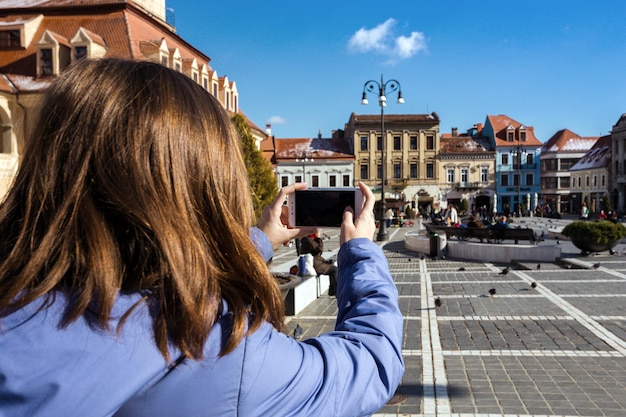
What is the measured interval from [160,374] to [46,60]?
2700cm

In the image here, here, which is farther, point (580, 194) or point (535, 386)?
point (580, 194)

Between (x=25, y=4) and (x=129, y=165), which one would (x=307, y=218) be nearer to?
(x=129, y=165)

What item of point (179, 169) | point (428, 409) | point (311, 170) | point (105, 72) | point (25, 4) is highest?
point (25, 4)

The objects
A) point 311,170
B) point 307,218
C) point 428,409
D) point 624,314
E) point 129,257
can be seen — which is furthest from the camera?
point 311,170

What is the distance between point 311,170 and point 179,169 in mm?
53572

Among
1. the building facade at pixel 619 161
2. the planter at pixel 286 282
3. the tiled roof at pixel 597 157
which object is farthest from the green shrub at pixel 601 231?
the tiled roof at pixel 597 157

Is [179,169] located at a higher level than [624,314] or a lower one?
higher

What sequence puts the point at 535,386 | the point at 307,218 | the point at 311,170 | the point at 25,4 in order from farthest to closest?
the point at 311,170, the point at 25,4, the point at 535,386, the point at 307,218

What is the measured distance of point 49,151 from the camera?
105cm

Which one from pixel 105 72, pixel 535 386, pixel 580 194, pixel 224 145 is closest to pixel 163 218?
pixel 224 145

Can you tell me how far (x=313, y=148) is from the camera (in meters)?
55.9

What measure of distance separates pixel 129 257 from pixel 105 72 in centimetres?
43

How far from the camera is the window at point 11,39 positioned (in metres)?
25.3

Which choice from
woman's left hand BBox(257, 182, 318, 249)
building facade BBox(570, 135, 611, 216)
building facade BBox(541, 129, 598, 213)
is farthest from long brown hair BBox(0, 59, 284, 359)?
building facade BBox(541, 129, 598, 213)
